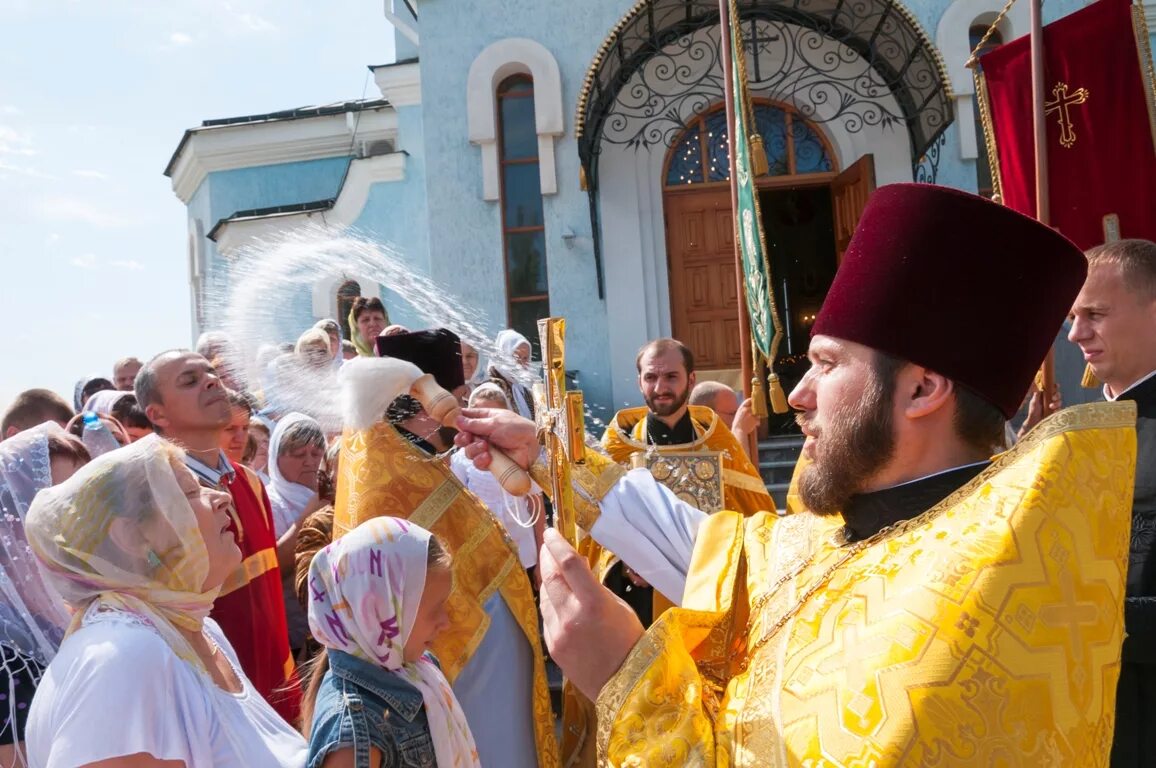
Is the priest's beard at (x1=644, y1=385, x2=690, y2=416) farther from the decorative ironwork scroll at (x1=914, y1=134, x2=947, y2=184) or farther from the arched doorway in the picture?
the decorative ironwork scroll at (x1=914, y1=134, x2=947, y2=184)

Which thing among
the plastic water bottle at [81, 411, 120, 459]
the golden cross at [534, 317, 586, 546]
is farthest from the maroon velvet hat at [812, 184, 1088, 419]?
the plastic water bottle at [81, 411, 120, 459]

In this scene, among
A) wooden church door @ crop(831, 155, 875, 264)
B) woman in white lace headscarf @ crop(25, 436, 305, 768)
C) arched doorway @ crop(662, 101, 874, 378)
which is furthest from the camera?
arched doorway @ crop(662, 101, 874, 378)

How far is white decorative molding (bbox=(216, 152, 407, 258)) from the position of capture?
42.2 ft

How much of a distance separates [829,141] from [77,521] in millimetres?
10025

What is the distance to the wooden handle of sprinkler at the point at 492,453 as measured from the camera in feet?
8.89

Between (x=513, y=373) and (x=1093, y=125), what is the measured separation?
13.6 feet

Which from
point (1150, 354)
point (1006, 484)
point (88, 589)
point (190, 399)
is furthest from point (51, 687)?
point (1150, 354)

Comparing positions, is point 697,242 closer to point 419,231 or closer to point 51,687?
point 419,231

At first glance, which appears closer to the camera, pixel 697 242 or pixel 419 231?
pixel 697 242

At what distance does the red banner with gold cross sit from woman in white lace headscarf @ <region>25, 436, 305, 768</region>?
16.3 feet

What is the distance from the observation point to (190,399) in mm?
4207

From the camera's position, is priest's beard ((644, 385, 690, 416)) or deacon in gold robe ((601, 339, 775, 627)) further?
priest's beard ((644, 385, 690, 416))

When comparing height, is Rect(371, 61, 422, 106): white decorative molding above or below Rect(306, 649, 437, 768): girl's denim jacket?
above

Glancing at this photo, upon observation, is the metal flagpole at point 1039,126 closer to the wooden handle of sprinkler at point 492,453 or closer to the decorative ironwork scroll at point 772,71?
the wooden handle of sprinkler at point 492,453
